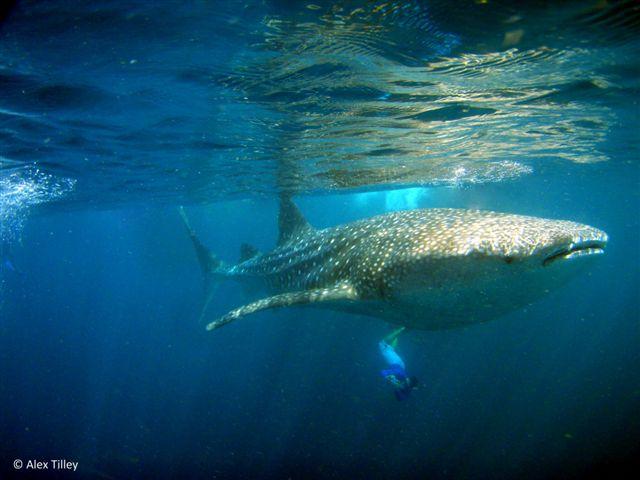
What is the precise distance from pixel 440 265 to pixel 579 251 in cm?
167

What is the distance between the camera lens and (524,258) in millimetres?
4727

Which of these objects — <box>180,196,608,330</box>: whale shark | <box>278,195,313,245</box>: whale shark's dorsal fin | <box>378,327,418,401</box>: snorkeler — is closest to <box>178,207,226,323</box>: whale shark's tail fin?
<box>278,195,313,245</box>: whale shark's dorsal fin

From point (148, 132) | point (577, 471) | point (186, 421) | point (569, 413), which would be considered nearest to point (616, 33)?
point (148, 132)

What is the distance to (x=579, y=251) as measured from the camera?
450cm

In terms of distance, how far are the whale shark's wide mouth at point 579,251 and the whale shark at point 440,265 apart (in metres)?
0.01

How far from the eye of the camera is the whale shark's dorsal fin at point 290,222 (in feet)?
36.0

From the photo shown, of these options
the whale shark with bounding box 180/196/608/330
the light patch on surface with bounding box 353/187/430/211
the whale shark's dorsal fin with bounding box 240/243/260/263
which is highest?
the whale shark with bounding box 180/196/608/330

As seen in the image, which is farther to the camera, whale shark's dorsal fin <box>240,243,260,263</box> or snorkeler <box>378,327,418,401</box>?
whale shark's dorsal fin <box>240,243,260,263</box>

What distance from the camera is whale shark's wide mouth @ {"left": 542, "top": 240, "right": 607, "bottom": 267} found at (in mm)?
4453

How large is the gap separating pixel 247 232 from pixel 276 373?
3016 inches

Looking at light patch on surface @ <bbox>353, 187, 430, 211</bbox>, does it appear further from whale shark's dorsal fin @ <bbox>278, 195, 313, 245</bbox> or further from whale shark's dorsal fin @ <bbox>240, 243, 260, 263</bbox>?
whale shark's dorsal fin @ <bbox>278, 195, 313, 245</bbox>

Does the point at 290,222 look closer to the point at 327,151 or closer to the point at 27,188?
the point at 327,151

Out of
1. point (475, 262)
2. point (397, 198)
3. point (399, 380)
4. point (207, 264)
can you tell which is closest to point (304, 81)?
point (475, 262)

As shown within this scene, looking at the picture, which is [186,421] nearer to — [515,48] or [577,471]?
[577,471]
